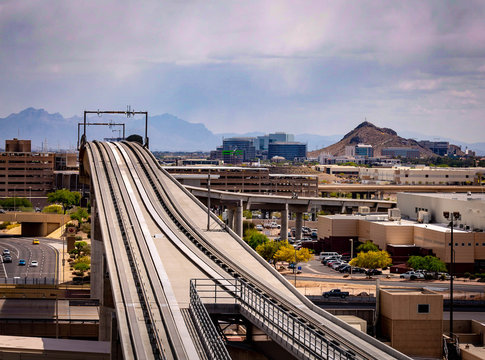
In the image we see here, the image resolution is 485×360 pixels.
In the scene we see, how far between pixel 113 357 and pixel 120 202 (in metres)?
21.6

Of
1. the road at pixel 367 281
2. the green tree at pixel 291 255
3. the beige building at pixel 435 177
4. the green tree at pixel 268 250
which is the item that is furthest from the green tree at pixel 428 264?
the beige building at pixel 435 177

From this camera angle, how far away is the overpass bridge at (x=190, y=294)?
25.4 meters

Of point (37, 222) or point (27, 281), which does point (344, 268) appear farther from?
point (37, 222)

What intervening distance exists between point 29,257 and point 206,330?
183 ft

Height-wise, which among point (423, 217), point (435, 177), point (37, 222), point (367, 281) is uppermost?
point (435, 177)

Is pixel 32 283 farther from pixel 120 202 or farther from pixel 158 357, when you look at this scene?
pixel 158 357

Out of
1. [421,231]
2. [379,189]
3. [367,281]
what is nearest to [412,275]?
[367,281]

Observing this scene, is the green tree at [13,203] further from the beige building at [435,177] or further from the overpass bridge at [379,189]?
the beige building at [435,177]

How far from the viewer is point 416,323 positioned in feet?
141

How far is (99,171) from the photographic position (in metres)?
62.1

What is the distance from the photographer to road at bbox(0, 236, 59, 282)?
68.5 metres

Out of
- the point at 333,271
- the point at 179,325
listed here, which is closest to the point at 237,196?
the point at 333,271

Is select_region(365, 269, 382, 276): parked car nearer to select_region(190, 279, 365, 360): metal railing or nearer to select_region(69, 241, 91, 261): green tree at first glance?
select_region(69, 241, 91, 261): green tree

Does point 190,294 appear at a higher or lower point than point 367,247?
higher
